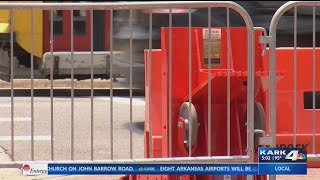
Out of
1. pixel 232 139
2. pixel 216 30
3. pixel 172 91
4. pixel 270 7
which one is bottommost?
pixel 232 139

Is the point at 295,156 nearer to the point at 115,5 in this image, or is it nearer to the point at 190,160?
the point at 190,160

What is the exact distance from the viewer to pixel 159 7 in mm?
6234

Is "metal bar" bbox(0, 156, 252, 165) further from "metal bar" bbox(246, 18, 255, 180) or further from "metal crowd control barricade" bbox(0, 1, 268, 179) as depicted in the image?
"metal bar" bbox(246, 18, 255, 180)

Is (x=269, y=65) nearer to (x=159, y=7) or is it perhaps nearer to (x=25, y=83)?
(x=159, y=7)

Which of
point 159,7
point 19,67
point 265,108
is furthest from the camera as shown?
point 19,67

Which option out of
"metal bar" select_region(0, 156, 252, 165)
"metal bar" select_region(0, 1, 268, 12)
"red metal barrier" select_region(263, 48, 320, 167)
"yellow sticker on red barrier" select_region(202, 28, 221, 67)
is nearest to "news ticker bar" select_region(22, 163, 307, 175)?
"metal bar" select_region(0, 156, 252, 165)

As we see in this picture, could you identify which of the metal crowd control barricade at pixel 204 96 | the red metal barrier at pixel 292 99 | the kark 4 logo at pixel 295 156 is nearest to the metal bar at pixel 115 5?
the metal crowd control barricade at pixel 204 96

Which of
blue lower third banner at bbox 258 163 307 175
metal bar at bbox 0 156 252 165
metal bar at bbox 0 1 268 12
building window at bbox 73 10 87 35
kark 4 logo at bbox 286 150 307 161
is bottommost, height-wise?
blue lower third banner at bbox 258 163 307 175

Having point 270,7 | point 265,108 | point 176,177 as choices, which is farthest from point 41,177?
point 270,7

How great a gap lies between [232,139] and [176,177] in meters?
0.61

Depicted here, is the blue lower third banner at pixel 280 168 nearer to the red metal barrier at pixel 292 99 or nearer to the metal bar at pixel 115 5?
the metal bar at pixel 115 5

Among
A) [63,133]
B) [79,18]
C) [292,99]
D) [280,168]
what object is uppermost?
[79,18]

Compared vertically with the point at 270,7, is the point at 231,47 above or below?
below

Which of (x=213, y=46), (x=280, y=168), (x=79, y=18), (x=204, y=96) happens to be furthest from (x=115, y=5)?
(x=79, y=18)
